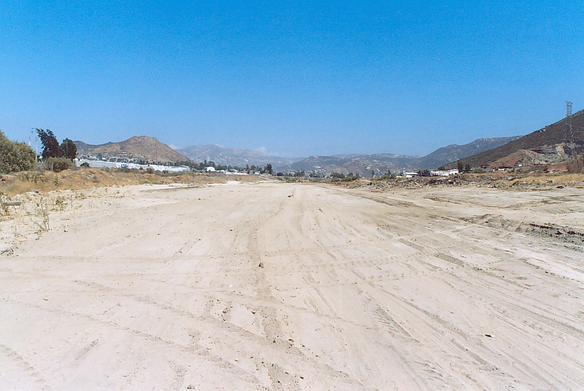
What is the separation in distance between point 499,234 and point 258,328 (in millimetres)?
8769

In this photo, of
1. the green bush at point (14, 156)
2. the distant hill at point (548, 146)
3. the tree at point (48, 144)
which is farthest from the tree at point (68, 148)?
the distant hill at point (548, 146)

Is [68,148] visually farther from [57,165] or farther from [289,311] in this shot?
[289,311]

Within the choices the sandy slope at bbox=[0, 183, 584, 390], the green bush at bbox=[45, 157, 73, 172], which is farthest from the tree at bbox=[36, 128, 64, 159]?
the sandy slope at bbox=[0, 183, 584, 390]

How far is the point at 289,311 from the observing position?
229 inches

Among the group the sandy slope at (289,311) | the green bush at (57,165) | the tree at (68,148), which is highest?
the tree at (68,148)

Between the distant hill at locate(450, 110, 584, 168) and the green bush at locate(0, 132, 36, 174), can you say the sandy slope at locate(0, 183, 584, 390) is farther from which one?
the distant hill at locate(450, 110, 584, 168)

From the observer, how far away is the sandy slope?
13.9ft

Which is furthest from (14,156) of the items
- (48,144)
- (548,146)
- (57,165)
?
(548,146)

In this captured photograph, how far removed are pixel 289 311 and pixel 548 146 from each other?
81481 mm

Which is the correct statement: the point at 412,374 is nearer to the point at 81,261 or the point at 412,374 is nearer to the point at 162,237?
the point at 81,261

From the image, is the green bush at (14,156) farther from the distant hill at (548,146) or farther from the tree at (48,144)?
the distant hill at (548,146)

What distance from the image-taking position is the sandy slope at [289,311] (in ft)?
13.9

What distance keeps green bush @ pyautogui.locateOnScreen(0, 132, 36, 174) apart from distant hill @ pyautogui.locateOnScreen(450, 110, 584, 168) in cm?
5608

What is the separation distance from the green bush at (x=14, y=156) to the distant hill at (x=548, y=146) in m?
56.1
